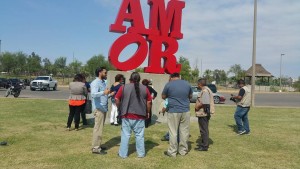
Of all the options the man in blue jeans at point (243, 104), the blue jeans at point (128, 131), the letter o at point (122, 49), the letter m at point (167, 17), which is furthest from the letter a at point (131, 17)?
the blue jeans at point (128, 131)

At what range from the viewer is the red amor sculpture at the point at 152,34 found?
499 inches

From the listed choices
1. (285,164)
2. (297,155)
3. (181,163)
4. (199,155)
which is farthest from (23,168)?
(297,155)

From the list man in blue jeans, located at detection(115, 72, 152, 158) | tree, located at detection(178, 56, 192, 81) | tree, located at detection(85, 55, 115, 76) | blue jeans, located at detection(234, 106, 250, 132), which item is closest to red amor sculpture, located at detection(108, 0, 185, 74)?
blue jeans, located at detection(234, 106, 250, 132)

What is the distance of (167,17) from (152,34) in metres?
1.03

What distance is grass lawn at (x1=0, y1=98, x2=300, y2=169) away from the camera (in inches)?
273

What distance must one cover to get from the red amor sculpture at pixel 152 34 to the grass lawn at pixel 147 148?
8.95 feet

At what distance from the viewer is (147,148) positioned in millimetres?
8422

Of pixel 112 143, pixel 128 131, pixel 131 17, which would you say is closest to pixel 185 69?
pixel 131 17

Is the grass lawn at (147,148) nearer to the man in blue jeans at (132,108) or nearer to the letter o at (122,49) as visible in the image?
the man in blue jeans at (132,108)

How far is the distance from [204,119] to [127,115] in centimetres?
218

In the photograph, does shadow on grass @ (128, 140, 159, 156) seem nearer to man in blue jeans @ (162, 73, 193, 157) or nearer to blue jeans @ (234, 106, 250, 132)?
man in blue jeans @ (162, 73, 193, 157)

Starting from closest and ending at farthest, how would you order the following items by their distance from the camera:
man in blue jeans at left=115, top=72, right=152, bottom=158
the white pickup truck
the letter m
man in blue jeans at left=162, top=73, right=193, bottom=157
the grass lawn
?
the grass lawn
man in blue jeans at left=115, top=72, right=152, bottom=158
man in blue jeans at left=162, top=73, right=193, bottom=157
the letter m
the white pickup truck

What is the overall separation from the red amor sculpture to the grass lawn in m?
2.73

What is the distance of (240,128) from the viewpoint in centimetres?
1077
